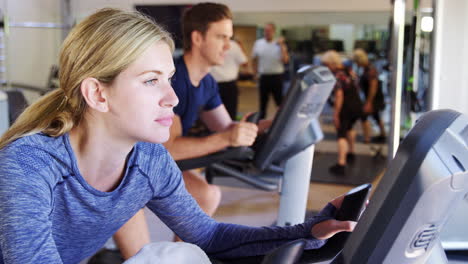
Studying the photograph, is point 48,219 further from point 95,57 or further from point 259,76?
point 259,76

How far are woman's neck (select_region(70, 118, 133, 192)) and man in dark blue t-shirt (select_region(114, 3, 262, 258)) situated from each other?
998 mm

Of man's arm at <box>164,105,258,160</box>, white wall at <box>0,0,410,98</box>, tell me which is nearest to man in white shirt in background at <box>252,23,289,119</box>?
white wall at <box>0,0,410,98</box>

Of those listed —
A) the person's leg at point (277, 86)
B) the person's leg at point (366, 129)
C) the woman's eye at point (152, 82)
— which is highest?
the woman's eye at point (152, 82)

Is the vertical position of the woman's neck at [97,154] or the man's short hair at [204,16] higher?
the man's short hair at [204,16]

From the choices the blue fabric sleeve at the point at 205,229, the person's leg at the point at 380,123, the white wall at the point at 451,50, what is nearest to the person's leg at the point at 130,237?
the blue fabric sleeve at the point at 205,229

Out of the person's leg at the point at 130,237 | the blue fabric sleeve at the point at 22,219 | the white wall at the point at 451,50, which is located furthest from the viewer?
the white wall at the point at 451,50

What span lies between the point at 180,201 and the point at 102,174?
198 millimetres

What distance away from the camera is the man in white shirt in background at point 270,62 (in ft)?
20.8

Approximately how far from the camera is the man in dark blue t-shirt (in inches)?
88.4

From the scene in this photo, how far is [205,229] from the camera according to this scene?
1.30 metres

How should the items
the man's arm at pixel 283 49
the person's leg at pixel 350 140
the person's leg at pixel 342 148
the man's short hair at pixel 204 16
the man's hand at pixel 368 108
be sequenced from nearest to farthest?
1. the man's short hair at pixel 204 16
2. the person's leg at pixel 342 148
3. the person's leg at pixel 350 140
4. the man's hand at pixel 368 108
5. the man's arm at pixel 283 49

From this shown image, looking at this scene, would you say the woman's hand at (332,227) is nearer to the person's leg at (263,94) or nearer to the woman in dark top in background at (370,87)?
the woman in dark top in background at (370,87)

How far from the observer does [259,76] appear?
6508mm

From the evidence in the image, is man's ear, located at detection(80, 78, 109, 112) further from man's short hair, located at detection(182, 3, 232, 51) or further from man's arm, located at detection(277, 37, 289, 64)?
man's arm, located at detection(277, 37, 289, 64)
